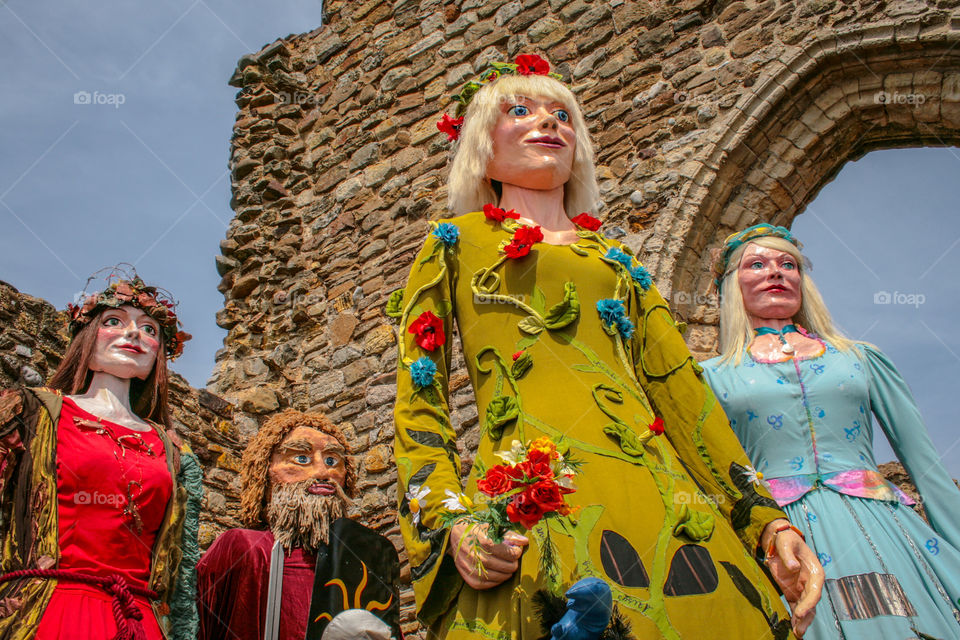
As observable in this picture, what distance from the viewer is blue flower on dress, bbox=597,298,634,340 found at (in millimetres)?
2354

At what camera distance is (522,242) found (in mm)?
2396

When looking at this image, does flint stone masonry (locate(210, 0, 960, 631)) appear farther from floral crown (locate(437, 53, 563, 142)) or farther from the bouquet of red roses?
the bouquet of red roses

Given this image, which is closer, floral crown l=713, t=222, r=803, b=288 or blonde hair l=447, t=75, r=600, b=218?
blonde hair l=447, t=75, r=600, b=218

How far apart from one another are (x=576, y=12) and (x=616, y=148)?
1042 mm

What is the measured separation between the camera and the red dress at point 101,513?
2.55m

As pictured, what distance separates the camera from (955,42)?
414cm

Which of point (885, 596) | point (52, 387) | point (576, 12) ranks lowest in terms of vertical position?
point (885, 596)

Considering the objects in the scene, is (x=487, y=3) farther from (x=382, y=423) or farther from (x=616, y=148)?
(x=382, y=423)

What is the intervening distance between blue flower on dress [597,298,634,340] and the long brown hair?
5.96 feet

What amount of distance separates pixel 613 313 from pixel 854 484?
1021mm

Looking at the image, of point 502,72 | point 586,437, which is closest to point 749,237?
point 502,72

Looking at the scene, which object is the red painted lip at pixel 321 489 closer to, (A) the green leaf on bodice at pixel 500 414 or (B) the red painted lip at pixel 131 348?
(B) the red painted lip at pixel 131 348

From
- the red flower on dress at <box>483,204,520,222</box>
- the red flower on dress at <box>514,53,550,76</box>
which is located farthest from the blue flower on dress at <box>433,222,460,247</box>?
the red flower on dress at <box>514,53,550,76</box>

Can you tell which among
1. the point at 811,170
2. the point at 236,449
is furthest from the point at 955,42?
the point at 236,449
